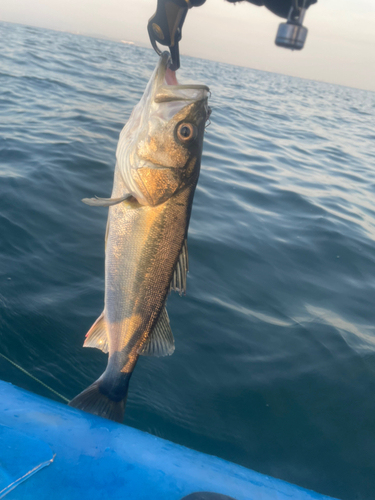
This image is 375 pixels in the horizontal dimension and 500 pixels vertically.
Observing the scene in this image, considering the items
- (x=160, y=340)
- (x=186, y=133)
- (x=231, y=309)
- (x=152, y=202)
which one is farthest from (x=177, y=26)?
(x=231, y=309)

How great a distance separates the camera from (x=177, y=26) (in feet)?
7.46

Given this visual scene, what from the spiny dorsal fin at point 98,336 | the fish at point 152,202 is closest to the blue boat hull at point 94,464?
the fish at point 152,202

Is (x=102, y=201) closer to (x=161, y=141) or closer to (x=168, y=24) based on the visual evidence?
(x=161, y=141)

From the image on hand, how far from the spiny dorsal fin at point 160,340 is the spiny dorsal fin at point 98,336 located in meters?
0.27

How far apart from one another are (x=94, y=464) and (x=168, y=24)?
255 centimetres

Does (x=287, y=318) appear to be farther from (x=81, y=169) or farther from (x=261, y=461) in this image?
(x=81, y=169)

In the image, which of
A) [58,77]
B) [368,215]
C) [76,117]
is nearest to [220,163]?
[368,215]

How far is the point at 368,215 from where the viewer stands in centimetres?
795

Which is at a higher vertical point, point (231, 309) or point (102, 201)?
point (102, 201)

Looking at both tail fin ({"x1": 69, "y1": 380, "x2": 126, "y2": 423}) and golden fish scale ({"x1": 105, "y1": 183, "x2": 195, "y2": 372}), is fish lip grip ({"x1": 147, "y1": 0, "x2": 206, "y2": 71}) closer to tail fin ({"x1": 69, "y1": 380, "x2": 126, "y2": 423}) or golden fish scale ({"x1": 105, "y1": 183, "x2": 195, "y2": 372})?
golden fish scale ({"x1": 105, "y1": 183, "x2": 195, "y2": 372})

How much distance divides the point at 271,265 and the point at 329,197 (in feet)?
13.7

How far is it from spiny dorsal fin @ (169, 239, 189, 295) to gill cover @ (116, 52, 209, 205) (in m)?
0.34

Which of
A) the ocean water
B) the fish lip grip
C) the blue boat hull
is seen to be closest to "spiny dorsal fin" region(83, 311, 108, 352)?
the blue boat hull

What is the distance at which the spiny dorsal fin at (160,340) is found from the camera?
7.48 feet
